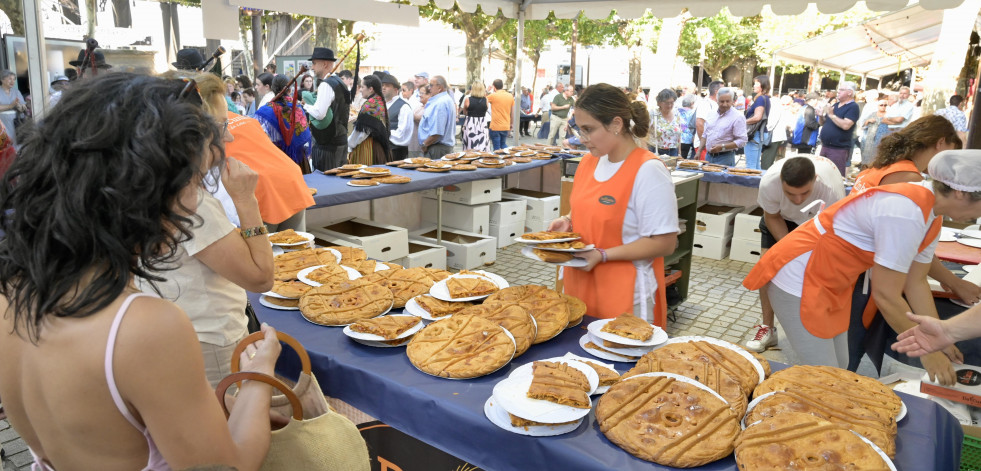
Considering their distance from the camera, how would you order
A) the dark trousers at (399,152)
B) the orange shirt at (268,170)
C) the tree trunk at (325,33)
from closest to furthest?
the orange shirt at (268,170) → the dark trousers at (399,152) → the tree trunk at (325,33)

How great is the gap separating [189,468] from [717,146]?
8.46 m

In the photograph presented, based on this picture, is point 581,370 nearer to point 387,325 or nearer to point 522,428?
point 522,428

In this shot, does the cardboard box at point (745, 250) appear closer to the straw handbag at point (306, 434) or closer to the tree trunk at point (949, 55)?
the straw handbag at point (306, 434)

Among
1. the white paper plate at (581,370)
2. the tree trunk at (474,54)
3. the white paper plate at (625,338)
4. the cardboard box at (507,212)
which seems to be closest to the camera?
the white paper plate at (581,370)

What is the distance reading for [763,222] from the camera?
492 centimetres

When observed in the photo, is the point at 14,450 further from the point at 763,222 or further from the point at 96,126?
the point at 763,222

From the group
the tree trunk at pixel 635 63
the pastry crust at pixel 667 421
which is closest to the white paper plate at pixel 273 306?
the pastry crust at pixel 667 421

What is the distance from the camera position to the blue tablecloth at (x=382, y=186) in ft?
16.9

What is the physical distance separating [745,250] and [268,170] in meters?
5.47

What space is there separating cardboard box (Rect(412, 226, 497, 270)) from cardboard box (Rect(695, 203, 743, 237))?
2.44 meters

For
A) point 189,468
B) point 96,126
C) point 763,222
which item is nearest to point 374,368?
point 189,468

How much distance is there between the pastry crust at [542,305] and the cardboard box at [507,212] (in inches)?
182

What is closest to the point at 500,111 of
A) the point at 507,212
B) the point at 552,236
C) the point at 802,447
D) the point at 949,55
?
the point at 507,212

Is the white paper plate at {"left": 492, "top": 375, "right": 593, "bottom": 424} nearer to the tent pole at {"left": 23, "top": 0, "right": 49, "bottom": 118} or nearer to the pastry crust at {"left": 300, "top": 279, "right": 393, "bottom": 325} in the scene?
the pastry crust at {"left": 300, "top": 279, "right": 393, "bottom": 325}
